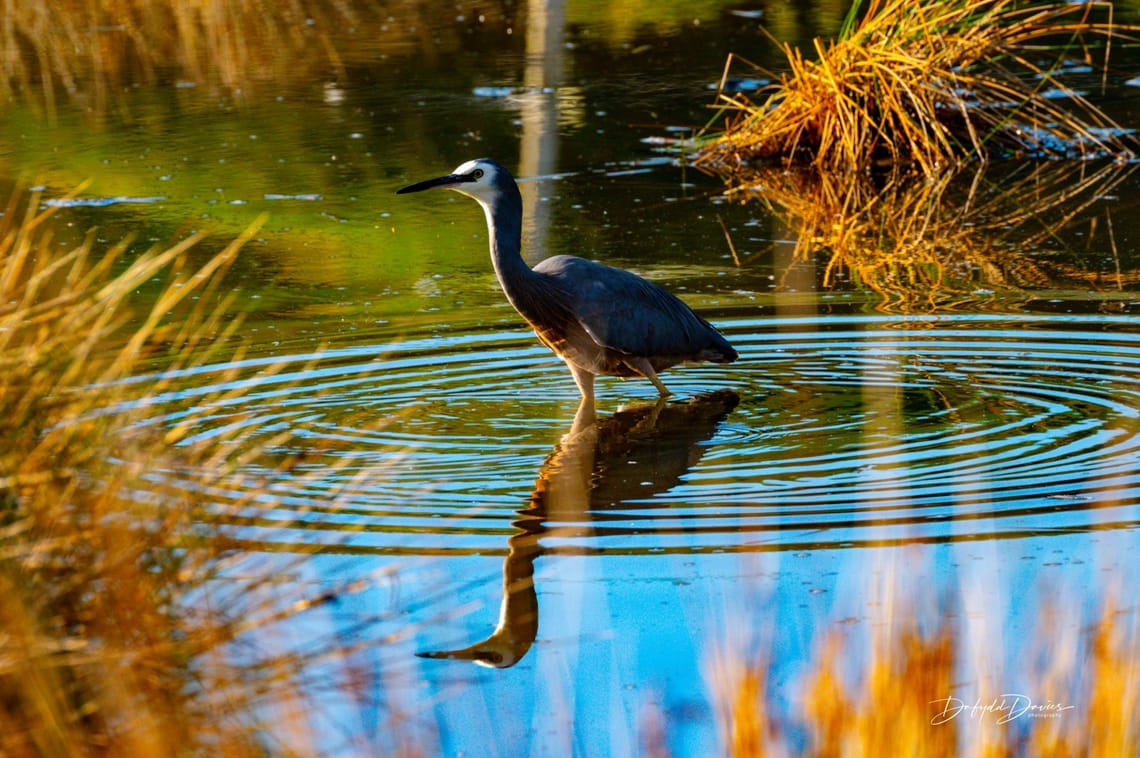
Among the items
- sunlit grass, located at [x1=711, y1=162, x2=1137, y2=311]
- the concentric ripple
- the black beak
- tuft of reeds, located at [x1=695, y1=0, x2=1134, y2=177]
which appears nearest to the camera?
the concentric ripple

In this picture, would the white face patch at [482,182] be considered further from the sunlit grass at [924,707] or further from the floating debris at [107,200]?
the floating debris at [107,200]

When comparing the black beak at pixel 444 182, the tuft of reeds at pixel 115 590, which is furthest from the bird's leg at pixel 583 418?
the tuft of reeds at pixel 115 590

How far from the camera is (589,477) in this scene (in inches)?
294

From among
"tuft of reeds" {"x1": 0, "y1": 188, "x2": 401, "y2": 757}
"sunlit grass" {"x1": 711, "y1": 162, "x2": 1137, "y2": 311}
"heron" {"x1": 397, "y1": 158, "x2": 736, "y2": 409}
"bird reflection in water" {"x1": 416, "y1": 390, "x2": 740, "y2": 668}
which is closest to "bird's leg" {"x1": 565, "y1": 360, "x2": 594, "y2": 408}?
"heron" {"x1": 397, "y1": 158, "x2": 736, "y2": 409}

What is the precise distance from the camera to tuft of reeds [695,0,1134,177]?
13.8 meters

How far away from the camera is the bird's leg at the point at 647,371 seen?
8977 mm

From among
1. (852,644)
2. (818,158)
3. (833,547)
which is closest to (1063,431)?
(833,547)

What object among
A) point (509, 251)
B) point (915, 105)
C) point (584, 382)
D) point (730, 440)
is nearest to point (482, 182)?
point (509, 251)

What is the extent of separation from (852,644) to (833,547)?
976 millimetres

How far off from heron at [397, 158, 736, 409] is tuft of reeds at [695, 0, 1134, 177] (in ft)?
17.1

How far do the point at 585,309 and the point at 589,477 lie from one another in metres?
1.52

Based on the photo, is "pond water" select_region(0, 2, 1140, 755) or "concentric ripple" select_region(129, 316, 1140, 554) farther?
"concentric ripple" select_region(129, 316, 1140, 554)

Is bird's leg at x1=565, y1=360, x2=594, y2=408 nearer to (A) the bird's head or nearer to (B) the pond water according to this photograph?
(B) the pond water

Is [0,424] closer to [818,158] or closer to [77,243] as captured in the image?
[77,243]
